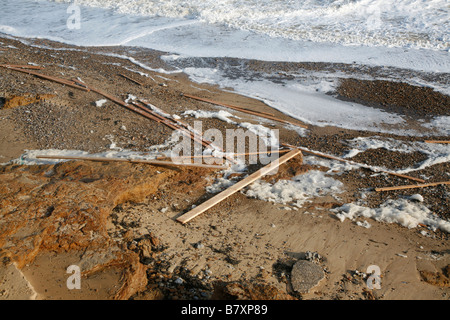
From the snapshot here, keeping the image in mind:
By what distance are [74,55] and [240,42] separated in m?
5.66

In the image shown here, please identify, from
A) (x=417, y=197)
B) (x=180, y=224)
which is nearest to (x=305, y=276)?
(x=180, y=224)

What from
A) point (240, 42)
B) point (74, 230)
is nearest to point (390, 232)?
point (74, 230)

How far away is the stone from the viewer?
3.66 m

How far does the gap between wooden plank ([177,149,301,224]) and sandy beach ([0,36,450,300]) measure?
0.10 metres

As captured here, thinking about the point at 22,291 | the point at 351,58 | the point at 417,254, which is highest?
the point at 351,58

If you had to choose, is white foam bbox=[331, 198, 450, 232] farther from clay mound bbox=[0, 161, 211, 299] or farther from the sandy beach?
clay mound bbox=[0, 161, 211, 299]

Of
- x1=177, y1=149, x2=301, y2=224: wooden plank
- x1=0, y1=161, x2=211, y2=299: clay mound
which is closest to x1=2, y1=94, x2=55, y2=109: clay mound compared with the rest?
x1=0, y1=161, x2=211, y2=299: clay mound

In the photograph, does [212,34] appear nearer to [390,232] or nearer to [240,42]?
[240,42]

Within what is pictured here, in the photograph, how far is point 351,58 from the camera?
10891 millimetres

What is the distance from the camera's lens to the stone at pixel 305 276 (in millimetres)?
3656

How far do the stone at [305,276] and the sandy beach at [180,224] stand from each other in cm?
7

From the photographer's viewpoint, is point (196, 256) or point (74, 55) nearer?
point (196, 256)

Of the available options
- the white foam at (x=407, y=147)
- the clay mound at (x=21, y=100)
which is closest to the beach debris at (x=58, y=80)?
the clay mound at (x=21, y=100)

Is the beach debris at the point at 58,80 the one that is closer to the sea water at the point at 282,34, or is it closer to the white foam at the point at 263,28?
the sea water at the point at 282,34
